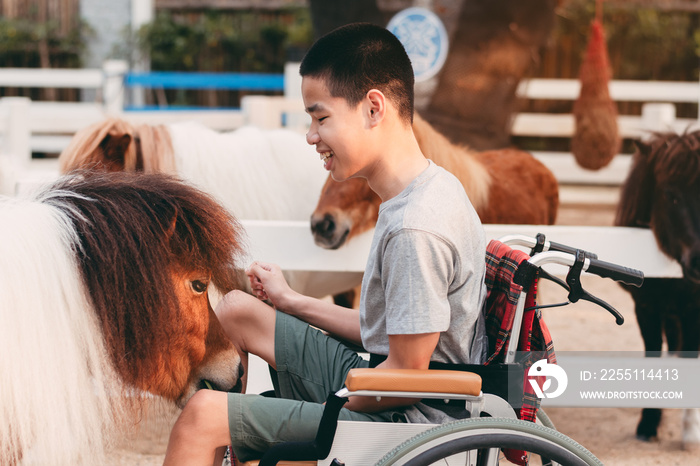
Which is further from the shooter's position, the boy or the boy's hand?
the boy's hand

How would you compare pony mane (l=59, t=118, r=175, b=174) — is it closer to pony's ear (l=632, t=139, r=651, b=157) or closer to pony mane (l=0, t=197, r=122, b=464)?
pony mane (l=0, t=197, r=122, b=464)

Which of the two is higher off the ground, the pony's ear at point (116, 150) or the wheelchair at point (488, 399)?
the pony's ear at point (116, 150)

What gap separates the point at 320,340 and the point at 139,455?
1.48m

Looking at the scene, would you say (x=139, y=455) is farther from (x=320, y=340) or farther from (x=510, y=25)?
(x=510, y=25)

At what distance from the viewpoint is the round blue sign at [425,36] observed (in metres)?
6.27

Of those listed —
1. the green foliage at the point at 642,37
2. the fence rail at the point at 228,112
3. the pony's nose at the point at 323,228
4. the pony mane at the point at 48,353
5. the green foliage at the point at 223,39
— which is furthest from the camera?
the green foliage at the point at 223,39

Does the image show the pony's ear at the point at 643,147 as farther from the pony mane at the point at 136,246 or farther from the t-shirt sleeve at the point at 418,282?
the pony mane at the point at 136,246

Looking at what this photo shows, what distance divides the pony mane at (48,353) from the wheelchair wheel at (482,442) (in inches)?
24.3

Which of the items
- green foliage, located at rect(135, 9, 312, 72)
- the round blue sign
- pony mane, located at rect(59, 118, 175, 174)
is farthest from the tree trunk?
green foliage, located at rect(135, 9, 312, 72)

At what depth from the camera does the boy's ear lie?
1.68 m

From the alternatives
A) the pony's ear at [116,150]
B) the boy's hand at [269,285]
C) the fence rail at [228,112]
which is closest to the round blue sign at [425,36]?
the fence rail at [228,112]

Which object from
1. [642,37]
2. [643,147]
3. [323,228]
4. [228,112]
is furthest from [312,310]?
[642,37]

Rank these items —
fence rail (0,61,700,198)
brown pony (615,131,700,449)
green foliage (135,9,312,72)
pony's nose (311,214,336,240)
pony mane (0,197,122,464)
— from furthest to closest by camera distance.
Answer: green foliage (135,9,312,72) < fence rail (0,61,700,198) < brown pony (615,131,700,449) < pony's nose (311,214,336,240) < pony mane (0,197,122,464)

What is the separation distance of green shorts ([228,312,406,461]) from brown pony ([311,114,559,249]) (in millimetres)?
1012
